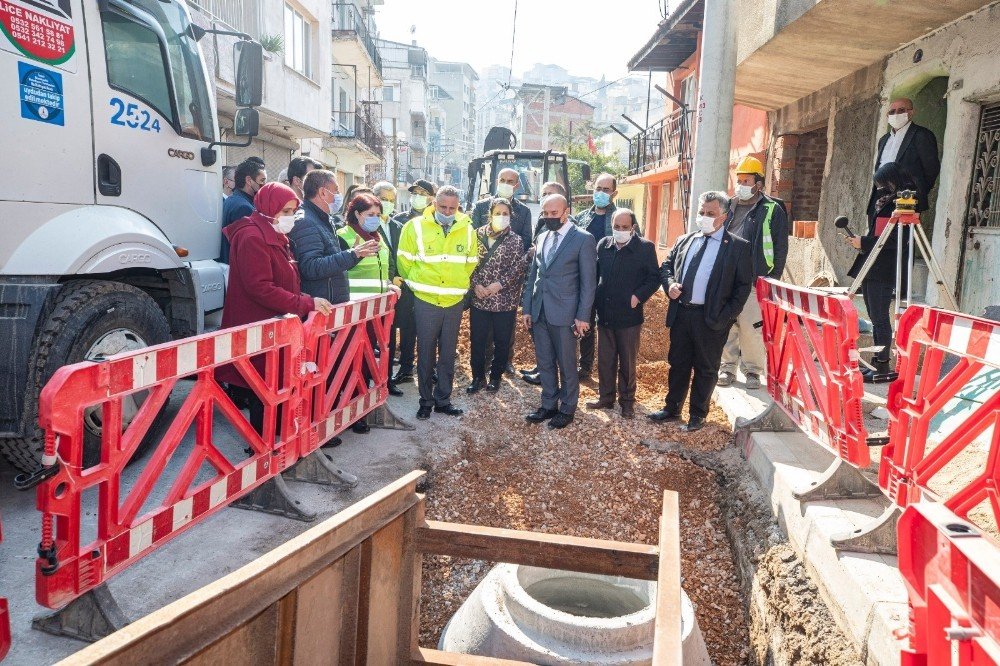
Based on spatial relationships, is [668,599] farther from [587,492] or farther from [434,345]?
[434,345]

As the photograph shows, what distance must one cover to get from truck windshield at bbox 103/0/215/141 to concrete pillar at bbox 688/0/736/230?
4.62 meters

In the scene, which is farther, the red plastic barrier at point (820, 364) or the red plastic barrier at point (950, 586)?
the red plastic barrier at point (820, 364)

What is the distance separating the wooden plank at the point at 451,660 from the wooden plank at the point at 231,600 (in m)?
0.58

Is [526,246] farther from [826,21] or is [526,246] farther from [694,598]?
[694,598]

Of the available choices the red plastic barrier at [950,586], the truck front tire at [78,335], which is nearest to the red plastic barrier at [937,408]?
the red plastic barrier at [950,586]

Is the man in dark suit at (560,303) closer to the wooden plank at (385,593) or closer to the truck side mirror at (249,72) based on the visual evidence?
the truck side mirror at (249,72)

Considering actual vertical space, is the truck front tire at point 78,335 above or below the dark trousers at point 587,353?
above

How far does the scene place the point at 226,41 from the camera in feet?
39.5

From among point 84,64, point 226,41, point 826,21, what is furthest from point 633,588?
Answer: point 226,41

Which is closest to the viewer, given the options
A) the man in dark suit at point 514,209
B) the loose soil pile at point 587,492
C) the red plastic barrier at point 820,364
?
the red plastic barrier at point 820,364

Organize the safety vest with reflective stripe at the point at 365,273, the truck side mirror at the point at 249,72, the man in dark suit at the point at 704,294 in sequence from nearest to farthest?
the truck side mirror at the point at 249,72
the man in dark suit at the point at 704,294
the safety vest with reflective stripe at the point at 365,273

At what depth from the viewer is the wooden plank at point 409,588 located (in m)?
2.46

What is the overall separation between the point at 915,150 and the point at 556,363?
3291mm

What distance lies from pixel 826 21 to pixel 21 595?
710 centimetres
